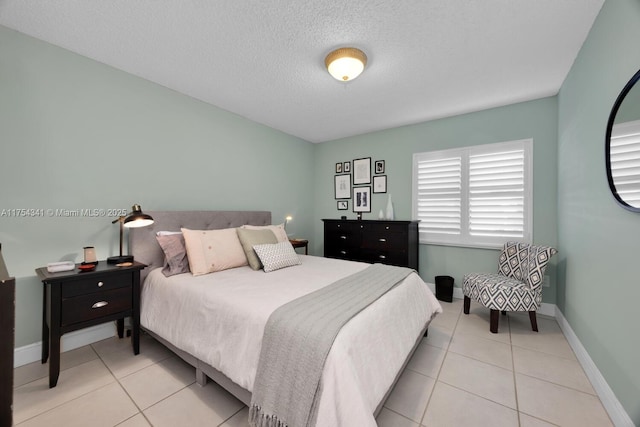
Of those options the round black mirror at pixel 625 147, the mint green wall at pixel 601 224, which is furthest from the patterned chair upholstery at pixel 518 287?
the round black mirror at pixel 625 147

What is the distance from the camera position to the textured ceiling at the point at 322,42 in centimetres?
172

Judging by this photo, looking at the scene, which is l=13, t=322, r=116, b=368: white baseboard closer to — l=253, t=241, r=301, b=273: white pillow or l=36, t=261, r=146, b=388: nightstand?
l=36, t=261, r=146, b=388: nightstand

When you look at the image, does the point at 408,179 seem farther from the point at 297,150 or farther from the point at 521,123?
the point at 297,150

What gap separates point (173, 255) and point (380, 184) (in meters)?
3.12

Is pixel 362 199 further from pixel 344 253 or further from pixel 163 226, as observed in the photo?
pixel 163 226

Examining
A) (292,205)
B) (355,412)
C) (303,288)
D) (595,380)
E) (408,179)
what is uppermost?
(408,179)

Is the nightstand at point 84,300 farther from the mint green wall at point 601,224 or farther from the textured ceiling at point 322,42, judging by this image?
the mint green wall at point 601,224

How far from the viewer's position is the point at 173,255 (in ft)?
7.74

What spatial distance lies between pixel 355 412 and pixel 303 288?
35.5 inches

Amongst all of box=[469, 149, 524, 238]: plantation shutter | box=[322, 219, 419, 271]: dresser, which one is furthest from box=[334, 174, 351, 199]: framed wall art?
box=[469, 149, 524, 238]: plantation shutter

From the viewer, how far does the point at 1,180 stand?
1.91 metres

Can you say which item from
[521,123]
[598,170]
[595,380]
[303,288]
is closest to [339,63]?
[303,288]

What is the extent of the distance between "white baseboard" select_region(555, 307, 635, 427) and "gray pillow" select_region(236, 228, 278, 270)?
2.60 metres

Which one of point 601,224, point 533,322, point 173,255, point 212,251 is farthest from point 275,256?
point 533,322
